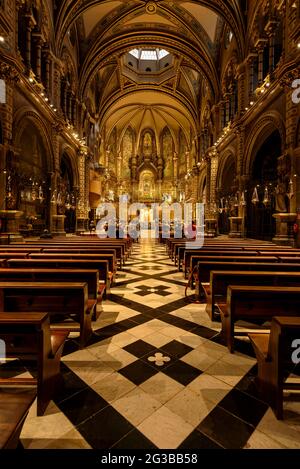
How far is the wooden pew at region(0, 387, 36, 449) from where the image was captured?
1206mm

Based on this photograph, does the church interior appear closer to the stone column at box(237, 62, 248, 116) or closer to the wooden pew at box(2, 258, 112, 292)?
the wooden pew at box(2, 258, 112, 292)

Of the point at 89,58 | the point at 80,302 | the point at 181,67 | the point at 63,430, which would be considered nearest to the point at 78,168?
the point at 89,58

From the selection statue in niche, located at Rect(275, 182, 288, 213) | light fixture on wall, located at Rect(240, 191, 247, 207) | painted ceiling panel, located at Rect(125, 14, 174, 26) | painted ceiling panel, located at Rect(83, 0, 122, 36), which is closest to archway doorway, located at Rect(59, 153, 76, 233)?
painted ceiling panel, located at Rect(83, 0, 122, 36)

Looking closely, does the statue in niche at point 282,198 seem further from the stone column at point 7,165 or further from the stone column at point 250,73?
the stone column at point 7,165

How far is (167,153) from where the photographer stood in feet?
115

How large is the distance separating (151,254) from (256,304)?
9158mm

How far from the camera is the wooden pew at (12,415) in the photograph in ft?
3.96

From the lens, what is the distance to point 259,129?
1170cm

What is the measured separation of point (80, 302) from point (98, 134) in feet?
82.5

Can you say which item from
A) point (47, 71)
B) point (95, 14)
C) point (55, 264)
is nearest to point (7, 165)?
point (55, 264)

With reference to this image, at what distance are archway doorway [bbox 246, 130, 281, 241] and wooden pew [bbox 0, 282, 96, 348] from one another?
11.1 meters

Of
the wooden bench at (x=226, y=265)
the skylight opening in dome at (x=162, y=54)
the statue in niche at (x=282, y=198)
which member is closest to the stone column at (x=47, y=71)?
the statue in niche at (x=282, y=198)

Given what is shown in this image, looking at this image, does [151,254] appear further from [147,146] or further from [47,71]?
[147,146]

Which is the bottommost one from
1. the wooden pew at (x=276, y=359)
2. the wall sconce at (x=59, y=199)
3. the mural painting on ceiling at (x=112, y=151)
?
the wooden pew at (x=276, y=359)
